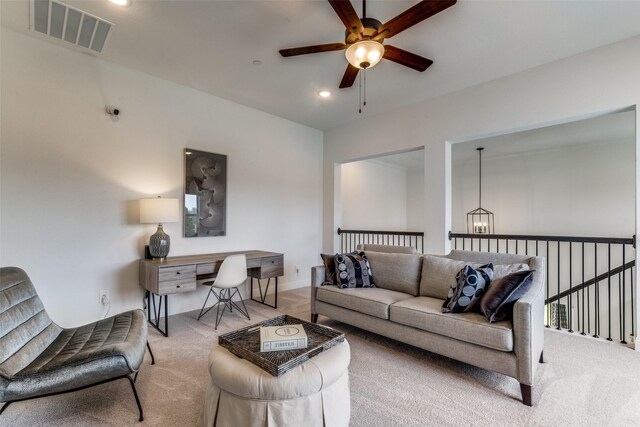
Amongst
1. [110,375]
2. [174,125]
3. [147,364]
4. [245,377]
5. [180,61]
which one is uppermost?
[180,61]

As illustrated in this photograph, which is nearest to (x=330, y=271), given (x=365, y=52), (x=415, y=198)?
(x=365, y=52)

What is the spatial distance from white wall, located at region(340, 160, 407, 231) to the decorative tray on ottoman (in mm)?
4401

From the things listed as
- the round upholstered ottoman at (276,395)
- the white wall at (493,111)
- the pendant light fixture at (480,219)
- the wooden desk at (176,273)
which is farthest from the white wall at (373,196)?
the round upholstered ottoman at (276,395)

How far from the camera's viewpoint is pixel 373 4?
2.36 metres

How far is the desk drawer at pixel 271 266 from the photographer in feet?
12.5

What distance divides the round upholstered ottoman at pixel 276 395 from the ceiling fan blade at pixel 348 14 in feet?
6.64

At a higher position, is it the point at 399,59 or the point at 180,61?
the point at 180,61

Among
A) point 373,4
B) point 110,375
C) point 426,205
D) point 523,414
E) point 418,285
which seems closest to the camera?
point 110,375

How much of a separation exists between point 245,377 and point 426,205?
133 inches

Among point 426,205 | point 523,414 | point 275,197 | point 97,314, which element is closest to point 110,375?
point 97,314

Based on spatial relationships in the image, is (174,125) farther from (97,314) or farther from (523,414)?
(523,414)

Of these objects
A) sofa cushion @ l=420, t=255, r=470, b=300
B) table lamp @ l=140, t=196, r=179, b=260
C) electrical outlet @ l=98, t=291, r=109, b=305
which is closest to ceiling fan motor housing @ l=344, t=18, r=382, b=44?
sofa cushion @ l=420, t=255, r=470, b=300

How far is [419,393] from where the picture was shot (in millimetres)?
2057

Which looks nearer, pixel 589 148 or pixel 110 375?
pixel 110 375
